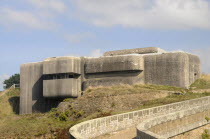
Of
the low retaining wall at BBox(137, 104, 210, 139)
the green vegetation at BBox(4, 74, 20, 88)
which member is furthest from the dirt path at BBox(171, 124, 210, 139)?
the green vegetation at BBox(4, 74, 20, 88)

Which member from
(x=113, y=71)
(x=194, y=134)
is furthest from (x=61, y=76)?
(x=194, y=134)

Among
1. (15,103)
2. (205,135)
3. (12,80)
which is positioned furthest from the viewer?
(12,80)

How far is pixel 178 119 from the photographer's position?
13.2 m

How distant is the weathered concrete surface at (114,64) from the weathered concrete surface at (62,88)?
220cm

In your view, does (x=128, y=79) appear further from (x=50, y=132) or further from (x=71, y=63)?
(x=50, y=132)

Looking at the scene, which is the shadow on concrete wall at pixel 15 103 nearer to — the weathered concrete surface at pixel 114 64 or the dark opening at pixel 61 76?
the dark opening at pixel 61 76

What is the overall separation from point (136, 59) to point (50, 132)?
40.8 ft

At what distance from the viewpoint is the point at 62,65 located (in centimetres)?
2988

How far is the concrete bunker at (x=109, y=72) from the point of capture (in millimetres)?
27750

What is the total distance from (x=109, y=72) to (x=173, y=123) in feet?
57.2

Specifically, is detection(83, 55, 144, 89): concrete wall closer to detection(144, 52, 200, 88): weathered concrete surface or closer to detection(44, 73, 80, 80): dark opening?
detection(144, 52, 200, 88): weathered concrete surface

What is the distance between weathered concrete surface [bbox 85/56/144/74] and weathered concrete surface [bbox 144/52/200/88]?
109 cm

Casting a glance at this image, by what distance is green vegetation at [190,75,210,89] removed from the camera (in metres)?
27.9

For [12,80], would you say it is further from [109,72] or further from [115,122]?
[115,122]
